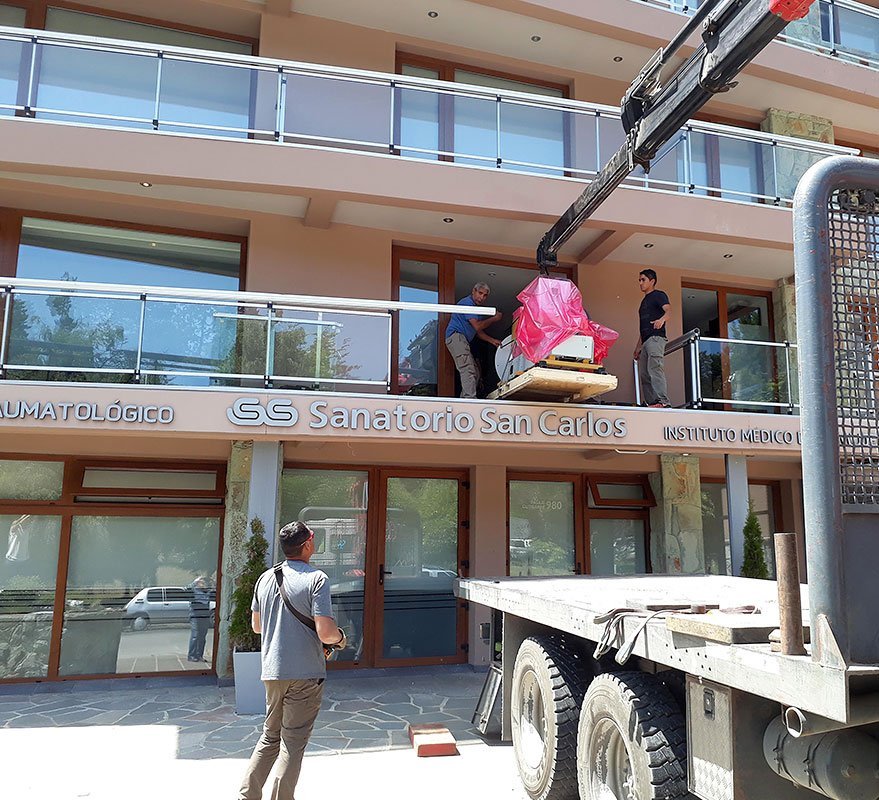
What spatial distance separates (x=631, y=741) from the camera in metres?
3.97

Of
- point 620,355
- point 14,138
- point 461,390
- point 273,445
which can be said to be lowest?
point 273,445

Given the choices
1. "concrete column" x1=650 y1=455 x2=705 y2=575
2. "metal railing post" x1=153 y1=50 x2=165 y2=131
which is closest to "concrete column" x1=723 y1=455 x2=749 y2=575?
"concrete column" x1=650 y1=455 x2=705 y2=575

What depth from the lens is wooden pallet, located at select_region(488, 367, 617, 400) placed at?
350 inches

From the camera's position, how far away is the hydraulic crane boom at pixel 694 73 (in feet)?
19.8

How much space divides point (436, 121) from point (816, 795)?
926 cm

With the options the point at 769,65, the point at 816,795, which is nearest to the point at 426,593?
the point at 816,795

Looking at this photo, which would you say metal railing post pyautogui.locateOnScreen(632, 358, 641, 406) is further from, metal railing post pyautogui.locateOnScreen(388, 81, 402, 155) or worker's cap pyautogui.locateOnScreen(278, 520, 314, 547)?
worker's cap pyautogui.locateOnScreen(278, 520, 314, 547)

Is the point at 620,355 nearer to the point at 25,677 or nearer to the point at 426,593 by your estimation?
the point at 426,593

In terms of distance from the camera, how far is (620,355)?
456 inches

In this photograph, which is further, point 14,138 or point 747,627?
point 14,138

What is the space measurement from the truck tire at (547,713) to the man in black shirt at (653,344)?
17.7 ft

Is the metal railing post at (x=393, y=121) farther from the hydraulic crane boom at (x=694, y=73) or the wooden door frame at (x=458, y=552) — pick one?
the wooden door frame at (x=458, y=552)

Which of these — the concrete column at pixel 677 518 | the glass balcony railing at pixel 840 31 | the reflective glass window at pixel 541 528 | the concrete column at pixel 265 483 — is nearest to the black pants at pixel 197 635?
the concrete column at pixel 265 483

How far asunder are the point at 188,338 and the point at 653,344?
6.12m
